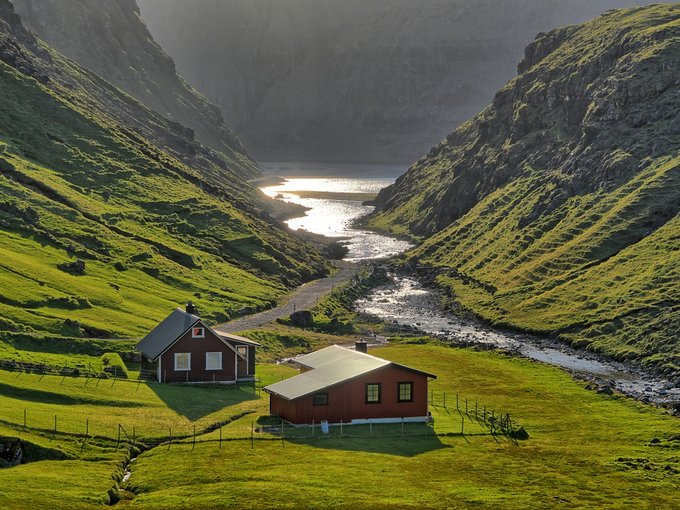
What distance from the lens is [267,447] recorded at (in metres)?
81.3

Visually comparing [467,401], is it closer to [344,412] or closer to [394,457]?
[344,412]

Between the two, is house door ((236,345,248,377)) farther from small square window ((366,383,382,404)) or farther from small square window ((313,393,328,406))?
small square window ((366,383,382,404))

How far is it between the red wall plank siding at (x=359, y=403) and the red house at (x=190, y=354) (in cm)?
1588

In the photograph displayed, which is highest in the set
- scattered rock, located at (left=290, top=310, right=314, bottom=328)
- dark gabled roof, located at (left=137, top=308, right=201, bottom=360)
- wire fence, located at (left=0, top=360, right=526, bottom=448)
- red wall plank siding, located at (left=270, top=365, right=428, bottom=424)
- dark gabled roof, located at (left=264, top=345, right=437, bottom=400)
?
scattered rock, located at (left=290, top=310, right=314, bottom=328)

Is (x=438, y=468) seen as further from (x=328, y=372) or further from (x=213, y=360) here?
(x=213, y=360)

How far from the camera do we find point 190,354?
107 m

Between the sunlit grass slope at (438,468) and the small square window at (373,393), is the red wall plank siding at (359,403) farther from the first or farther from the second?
the sunlit grass slope at (438,468)

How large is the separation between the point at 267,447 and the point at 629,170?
442 feet

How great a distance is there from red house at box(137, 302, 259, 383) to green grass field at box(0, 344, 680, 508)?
304 centimetres

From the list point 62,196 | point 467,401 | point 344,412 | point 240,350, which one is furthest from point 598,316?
point 62,196

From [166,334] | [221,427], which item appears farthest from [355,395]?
[166,334]

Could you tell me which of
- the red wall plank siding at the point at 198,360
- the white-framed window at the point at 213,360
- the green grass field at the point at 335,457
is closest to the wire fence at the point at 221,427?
the green grass field at the point at 335,457

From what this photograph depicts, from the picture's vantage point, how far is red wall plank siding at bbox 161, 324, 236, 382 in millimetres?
105938

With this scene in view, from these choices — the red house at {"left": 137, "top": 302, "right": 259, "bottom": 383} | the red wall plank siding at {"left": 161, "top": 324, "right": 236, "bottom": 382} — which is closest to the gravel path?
the red house at {"left": 137, "top": 302, "right": 259, "bottom": 383}
